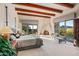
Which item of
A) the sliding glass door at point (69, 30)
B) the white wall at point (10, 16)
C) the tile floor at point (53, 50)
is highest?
the white wall at point (10, 16)

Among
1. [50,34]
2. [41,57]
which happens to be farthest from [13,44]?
[50,34]

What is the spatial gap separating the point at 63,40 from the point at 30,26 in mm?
900

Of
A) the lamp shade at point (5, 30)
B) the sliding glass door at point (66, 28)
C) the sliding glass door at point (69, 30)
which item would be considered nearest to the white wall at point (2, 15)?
the lamp shade at point (5, 30)

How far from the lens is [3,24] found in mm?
3186

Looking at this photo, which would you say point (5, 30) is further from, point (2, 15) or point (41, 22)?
point (41, 22)

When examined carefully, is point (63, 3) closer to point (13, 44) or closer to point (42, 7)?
point (42, 7)

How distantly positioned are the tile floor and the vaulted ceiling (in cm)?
69

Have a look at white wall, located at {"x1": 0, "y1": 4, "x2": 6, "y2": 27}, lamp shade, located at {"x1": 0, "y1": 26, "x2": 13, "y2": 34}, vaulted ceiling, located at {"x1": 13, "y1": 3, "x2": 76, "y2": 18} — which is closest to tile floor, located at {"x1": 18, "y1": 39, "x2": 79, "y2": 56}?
lamp shade, located at {"x1": 0, "y1": 26, "x2": 13, "y2": 34}

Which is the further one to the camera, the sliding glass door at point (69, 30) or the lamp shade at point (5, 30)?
the sliding glass door at point (69, 30)

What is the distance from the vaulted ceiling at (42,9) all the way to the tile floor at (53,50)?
69 cm

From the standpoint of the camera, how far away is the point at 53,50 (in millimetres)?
3275

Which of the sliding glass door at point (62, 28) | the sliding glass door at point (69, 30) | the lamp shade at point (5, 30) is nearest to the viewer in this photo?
the lamp shade at point (5, 30)

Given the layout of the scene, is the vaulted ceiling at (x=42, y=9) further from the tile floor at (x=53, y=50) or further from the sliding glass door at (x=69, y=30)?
the tile floor at (x=53, y=50)

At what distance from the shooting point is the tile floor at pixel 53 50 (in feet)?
10.4
